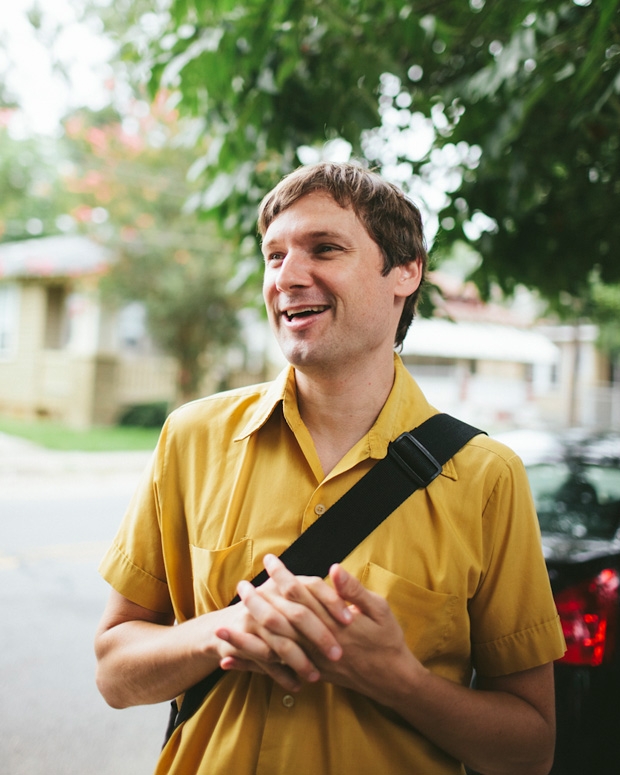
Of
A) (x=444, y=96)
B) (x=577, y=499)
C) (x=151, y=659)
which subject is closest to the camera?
(x=151, y=659)

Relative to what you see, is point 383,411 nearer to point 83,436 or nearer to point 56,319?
point 83,436

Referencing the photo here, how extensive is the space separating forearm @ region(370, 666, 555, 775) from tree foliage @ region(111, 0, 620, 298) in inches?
81.5

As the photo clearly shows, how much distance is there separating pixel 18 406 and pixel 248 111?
17.5 metres

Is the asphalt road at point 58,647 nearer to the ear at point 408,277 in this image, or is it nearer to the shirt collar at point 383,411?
the shirt collar at point 383,411

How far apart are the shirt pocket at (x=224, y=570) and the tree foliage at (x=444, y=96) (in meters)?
2.02

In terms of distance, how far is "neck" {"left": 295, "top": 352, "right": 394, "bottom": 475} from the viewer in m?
1.72

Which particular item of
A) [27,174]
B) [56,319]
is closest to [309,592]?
[56,319]

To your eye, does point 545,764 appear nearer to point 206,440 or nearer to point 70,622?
point 206,440

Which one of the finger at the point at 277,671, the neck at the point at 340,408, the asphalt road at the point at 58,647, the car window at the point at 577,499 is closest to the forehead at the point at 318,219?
the neck at the point at 340,408

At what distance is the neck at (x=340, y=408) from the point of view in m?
1.72

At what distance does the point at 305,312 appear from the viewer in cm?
165

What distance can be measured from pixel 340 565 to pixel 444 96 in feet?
10.5

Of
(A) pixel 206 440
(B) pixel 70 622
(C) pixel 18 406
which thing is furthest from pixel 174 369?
(A) pixel 206 440

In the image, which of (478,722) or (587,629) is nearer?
(478,722)
